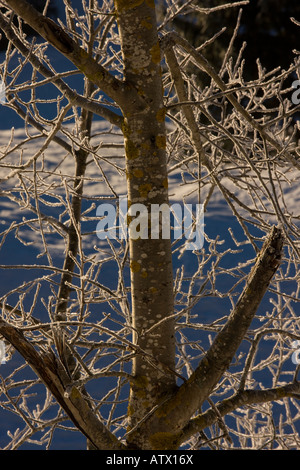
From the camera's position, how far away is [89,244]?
26.3 ft

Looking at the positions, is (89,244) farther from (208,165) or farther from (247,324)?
(247,324)

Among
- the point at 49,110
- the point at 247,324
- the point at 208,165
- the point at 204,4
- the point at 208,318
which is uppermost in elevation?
the point at 204,4

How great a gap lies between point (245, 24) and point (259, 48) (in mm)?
386

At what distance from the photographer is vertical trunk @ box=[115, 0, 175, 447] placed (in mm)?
1854

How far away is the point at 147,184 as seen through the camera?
1855 millimetres

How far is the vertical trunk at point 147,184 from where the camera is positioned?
1.85 meters

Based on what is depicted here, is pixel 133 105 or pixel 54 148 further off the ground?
pixel 54 148

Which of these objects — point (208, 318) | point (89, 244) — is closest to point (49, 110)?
point (89, 244)
